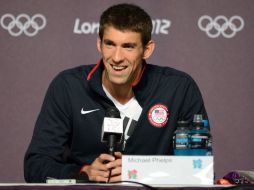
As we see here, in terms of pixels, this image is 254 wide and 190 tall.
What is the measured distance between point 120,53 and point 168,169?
66 centimetres

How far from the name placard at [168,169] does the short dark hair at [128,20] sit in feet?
2.22

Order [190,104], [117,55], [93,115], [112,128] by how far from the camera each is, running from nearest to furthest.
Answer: [112,128], [117,55], [93,115], [190,104]

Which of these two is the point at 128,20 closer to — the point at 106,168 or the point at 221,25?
the point at 106,168

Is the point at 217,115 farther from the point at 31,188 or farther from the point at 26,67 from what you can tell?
the point at 31,188

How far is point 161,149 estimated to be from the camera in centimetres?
230

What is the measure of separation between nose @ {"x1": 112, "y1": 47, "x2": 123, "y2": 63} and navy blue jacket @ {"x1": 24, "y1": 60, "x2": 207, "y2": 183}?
0.58 feet

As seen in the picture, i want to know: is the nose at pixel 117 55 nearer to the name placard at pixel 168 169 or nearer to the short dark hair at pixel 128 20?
the short dark hair at pixel 128 20

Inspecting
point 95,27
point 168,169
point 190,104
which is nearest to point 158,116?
point 190,104

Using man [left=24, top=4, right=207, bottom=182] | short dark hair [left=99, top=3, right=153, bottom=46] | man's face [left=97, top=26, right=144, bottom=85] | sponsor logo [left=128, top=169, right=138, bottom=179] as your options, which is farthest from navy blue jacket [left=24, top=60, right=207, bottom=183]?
sponsor logo [left=128, top=169, right=138, bottom=179]

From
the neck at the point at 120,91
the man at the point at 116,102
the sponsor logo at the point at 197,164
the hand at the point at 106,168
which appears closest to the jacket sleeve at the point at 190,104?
the man at the point at 116,102

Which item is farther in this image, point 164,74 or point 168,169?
point 164,74

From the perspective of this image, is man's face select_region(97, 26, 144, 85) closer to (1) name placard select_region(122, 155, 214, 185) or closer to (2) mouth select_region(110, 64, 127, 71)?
(2) mouth select_region(110, 64, 127, 71)

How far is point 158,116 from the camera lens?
2307 mm

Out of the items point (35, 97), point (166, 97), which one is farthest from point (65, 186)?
point (35, 97)
